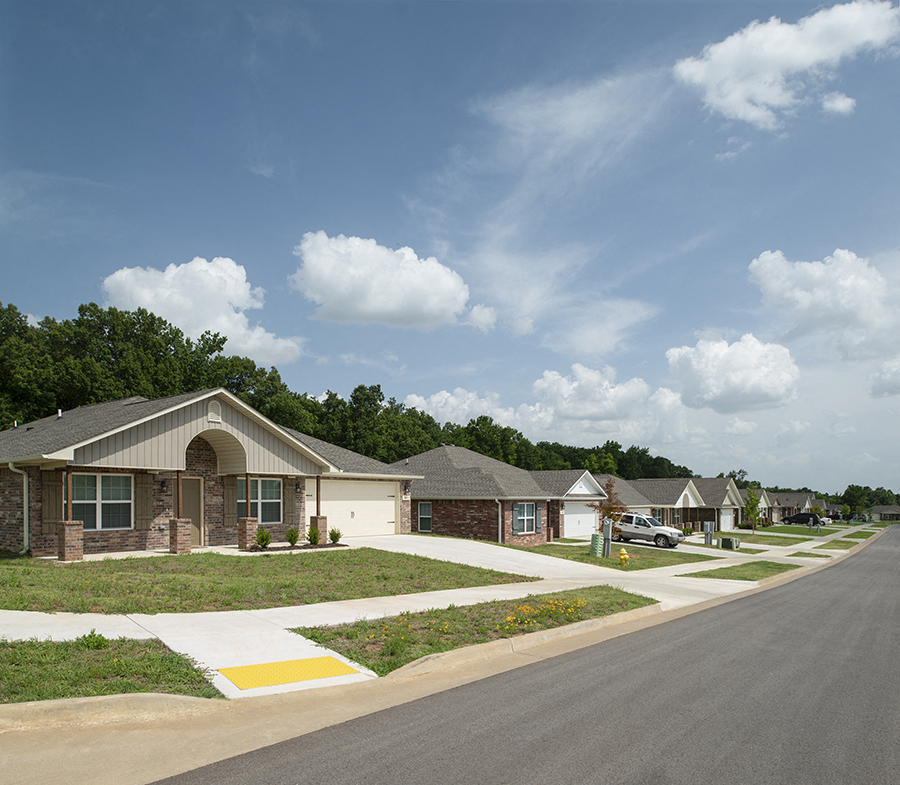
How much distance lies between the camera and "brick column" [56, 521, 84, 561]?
666 inches

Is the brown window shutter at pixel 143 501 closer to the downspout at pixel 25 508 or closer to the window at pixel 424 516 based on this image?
the downspout at pixel 25 508

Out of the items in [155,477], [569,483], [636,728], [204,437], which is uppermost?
[204,437]

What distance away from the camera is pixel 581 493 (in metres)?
38.8

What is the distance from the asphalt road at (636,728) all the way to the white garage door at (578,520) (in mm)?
28043

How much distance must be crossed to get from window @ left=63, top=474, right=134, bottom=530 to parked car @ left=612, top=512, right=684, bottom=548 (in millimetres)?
27383

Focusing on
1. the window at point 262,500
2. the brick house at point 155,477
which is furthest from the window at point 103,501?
the window at point 262,500

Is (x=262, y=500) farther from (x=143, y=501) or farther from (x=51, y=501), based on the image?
(x=51, y=501)

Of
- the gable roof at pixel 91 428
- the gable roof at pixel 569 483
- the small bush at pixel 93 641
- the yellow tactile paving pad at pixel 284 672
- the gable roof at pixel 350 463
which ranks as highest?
the gable roof at pixel 91 428

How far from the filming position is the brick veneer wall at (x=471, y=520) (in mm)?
32719

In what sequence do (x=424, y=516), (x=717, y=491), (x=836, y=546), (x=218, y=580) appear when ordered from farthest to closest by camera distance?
(x=717, y=491) → (x=836, y=546) → (x=424, y=516) → (x=218, y=580)

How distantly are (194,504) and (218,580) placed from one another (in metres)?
8.79

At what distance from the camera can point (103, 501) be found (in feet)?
64.2

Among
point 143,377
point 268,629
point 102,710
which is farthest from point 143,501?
point 143,377

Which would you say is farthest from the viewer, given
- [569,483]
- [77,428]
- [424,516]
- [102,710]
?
[569,483]
